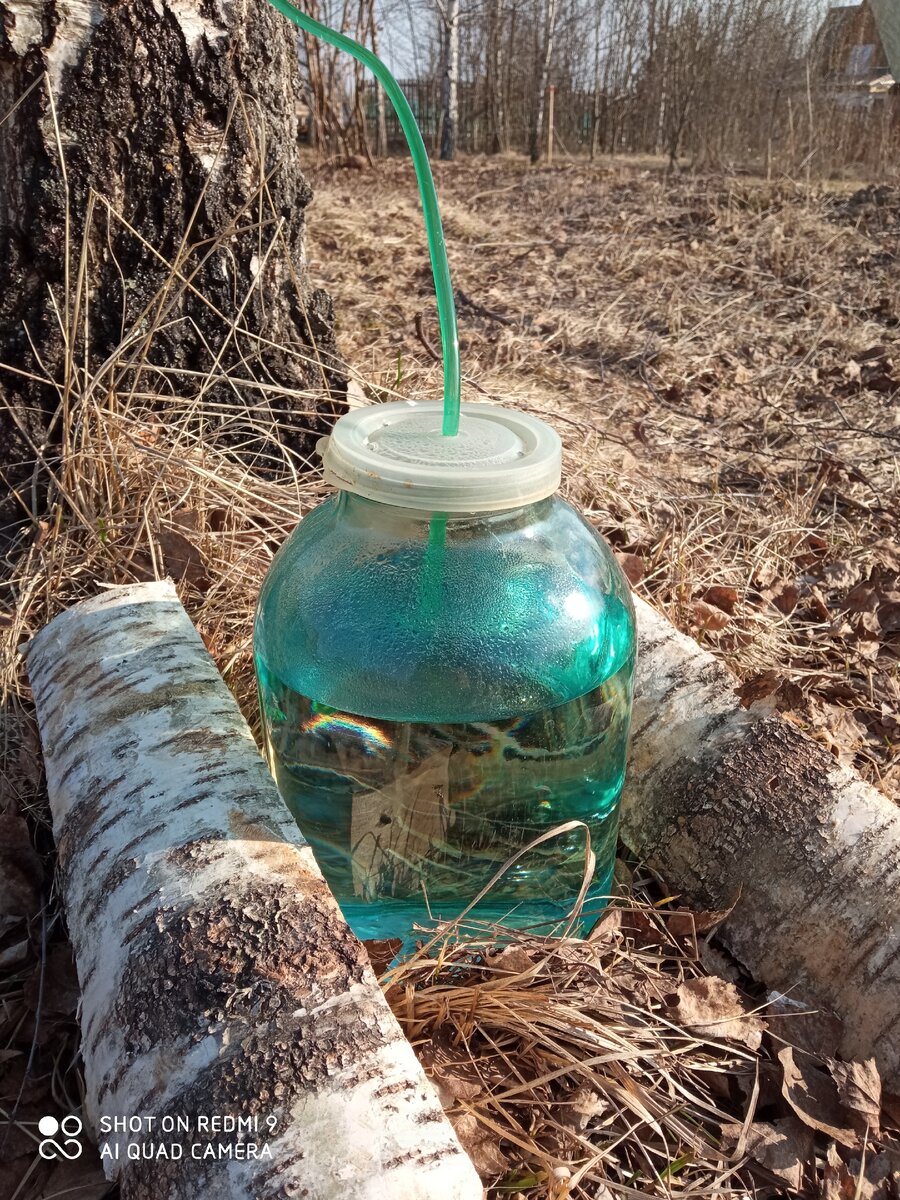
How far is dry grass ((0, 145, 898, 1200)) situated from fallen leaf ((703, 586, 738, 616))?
0.05 m

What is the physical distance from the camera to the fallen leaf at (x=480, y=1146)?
4.22 feet

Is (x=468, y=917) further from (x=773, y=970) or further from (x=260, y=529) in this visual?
(x=260, y=529)

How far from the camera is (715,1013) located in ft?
5.24

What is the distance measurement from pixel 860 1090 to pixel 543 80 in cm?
1931

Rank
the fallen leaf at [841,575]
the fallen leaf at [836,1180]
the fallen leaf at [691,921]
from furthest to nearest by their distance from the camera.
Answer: the fallen leaf at [841,575] < the fallen leaf at [691,921] < the fallen leaf at [836,1180]

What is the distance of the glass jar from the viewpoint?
4.59ft

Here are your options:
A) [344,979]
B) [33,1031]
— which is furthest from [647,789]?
[33,1031]

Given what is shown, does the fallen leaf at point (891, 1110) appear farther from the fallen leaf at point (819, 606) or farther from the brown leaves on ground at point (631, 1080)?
the fallen leaf at point (819, 606)

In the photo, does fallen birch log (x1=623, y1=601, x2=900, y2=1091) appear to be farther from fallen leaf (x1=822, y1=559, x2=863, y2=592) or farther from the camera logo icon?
fallen leaf (x1=822, y1=559, x2=863, y2=592)

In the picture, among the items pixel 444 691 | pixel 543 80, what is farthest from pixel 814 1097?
pixel 543 80

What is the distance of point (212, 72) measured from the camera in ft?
7.90

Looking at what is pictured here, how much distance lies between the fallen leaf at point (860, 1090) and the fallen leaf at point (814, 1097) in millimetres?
20

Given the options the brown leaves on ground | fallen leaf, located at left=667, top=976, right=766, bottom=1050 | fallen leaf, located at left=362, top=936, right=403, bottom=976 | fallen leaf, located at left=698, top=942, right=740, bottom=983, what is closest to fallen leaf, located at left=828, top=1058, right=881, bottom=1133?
the brown leaves on ground

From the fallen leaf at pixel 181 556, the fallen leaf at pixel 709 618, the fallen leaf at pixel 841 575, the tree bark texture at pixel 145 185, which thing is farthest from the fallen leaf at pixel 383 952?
the fallen leaf at pixel 841 575
